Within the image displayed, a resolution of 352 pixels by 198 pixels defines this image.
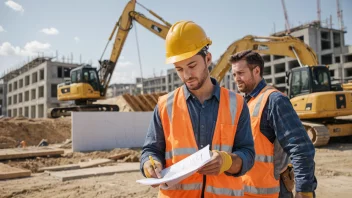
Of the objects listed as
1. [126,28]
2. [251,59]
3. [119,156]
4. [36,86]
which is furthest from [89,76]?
[36,86]

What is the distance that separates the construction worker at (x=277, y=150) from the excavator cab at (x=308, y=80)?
30.6ft

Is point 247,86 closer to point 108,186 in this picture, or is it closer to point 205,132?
point 205,132

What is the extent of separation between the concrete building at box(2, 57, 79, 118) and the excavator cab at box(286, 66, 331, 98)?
37345 mm

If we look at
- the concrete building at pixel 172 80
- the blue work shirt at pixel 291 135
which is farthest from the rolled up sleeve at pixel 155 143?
the concrete building at pixel 172 80

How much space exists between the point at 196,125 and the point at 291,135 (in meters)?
0.78

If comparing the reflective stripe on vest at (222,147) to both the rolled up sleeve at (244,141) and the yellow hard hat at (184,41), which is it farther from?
the yellow hard hat at (184,41)

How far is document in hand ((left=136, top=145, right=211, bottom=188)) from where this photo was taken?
141cm

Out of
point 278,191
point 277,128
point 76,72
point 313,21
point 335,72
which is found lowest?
point 278,191

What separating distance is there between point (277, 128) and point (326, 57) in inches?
2338

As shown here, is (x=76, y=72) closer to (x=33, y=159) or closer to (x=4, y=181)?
(x=33, y=159)

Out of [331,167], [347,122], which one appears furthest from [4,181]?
[347,122]

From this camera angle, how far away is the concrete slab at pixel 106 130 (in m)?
11.5

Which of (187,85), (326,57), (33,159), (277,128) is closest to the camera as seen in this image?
(187,85)

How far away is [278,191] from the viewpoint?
2.23m
